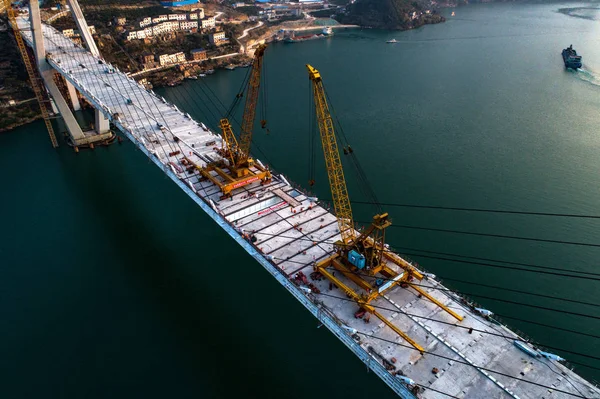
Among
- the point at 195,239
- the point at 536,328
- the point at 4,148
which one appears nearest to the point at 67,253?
the point at 195,239

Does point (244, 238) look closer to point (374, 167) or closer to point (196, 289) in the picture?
point (196, 289)

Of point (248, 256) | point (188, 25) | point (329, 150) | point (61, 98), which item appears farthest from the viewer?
point (188, 25)

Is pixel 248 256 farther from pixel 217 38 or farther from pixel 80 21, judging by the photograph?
pixel 217 38

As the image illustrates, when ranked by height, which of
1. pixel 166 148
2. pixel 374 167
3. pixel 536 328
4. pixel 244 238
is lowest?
pixel 536 328

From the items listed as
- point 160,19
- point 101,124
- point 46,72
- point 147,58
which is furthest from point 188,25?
point 101,124

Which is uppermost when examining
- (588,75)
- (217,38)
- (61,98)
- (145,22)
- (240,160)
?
(145,22)

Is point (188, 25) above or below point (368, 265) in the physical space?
above
